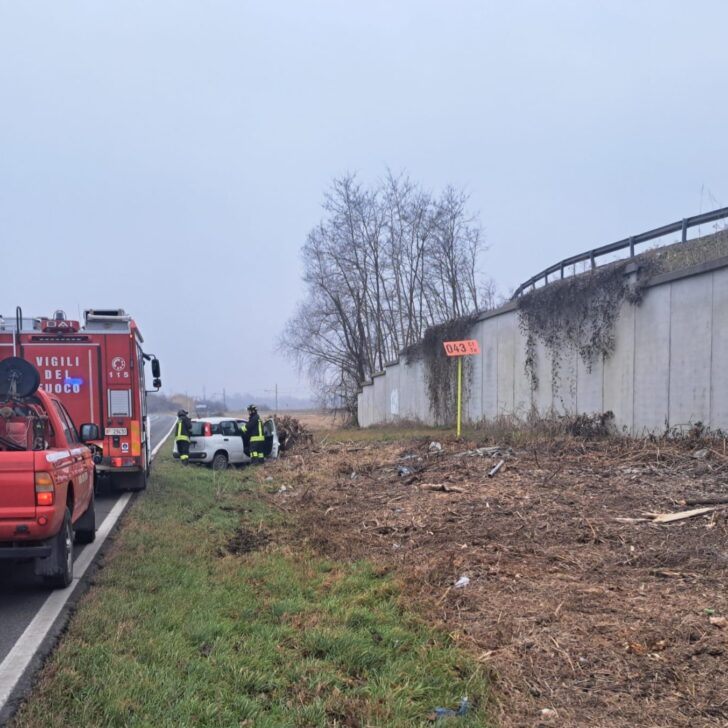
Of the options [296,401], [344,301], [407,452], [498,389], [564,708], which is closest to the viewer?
[564,708]

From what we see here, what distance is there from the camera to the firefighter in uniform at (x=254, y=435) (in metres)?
18.4

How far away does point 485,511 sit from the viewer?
31.4 feet

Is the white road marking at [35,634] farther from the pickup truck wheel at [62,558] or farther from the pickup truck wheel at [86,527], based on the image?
the pickup truck wheel at [86,527]

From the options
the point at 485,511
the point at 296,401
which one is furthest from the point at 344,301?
the point at 296,401

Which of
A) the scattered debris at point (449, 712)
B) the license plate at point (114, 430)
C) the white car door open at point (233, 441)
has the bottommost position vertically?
the white car door open at point (233, 441)

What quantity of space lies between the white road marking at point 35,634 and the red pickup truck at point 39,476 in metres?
0.24

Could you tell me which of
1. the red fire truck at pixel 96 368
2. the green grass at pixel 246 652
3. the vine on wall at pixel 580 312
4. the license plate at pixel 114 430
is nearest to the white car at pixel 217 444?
the red fire truck at pixel 96 368

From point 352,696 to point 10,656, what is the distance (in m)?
2.53

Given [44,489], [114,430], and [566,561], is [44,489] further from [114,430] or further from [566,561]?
[114,430]

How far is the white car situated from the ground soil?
195 inches

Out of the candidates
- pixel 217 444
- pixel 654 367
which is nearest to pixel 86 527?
pixel 217 444

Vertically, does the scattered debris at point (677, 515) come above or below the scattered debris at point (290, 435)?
above

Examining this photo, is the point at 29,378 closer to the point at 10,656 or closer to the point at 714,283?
the point at 10,656

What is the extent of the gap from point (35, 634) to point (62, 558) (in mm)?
1216
